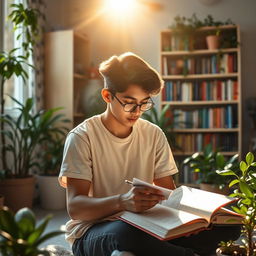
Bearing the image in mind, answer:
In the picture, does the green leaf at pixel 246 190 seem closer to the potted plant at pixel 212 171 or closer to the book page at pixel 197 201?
the book page at pixel 197 201

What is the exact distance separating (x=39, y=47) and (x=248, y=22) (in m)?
2.26

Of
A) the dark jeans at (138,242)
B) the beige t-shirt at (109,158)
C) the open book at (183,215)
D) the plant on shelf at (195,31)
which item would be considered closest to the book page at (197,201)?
the open book at (183,215)

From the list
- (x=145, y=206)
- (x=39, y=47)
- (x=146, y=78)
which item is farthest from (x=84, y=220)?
(x=39, y=47)

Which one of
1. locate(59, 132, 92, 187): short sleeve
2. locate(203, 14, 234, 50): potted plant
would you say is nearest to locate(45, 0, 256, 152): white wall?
locate(203, 14, 234, 50): potted plant

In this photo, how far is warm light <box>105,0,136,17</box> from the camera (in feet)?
15.7

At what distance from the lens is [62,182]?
1.57 m

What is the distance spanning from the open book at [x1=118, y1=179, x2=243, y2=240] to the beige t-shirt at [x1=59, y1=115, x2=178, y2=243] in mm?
288

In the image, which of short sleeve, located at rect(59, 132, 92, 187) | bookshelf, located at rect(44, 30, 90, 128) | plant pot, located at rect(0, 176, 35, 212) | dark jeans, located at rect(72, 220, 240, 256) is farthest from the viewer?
bookshelf, located at rect(44, 30, 90, 128)

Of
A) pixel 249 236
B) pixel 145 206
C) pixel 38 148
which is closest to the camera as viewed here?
pixel 249 236

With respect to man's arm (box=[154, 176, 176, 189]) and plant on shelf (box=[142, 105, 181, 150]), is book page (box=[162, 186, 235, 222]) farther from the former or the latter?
plant on shelf (box=[142, 105, 181, 150])

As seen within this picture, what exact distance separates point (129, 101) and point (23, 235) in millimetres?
850

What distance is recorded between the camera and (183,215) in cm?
118

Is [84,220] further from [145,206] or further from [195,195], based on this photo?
[195,195]

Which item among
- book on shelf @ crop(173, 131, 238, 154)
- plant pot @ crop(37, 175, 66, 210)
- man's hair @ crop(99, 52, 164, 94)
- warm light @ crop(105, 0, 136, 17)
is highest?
warm light @ crop(105, 0, 136, 17)
